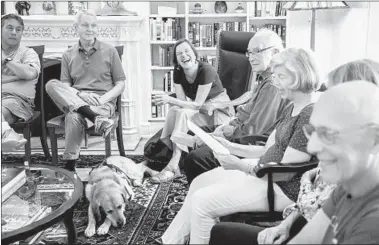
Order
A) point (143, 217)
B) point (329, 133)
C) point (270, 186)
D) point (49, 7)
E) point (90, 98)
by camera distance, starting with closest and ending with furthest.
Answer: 1. point (329, 133)
2. point (270, 186)
3. point (143, 217)
4. point (90, 98)
5. point (49, 7)

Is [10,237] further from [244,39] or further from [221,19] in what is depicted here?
[221,19]

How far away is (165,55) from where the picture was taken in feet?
16.4

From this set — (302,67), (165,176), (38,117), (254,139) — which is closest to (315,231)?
(302,67)

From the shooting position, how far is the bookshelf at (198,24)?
4906 mm

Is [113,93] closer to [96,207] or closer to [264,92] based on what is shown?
[96,207]

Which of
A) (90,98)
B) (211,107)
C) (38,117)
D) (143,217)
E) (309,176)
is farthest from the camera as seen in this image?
(38,117)

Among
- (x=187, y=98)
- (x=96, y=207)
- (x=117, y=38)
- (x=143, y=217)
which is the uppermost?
(x=117, y=38)

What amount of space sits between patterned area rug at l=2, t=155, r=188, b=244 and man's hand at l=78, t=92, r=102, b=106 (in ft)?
2.40

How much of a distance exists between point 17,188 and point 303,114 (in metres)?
1.58

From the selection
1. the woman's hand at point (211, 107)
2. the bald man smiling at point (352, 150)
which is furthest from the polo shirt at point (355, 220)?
the woman's hand at point (211, 107)

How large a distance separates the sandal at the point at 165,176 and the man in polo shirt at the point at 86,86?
509mm

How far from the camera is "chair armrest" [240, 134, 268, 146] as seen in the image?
2396 millimetres

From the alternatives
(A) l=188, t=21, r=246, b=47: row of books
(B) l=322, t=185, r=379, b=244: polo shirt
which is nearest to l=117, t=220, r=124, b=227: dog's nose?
(B) l=322, t=185, r=379, b=244: polo shirt

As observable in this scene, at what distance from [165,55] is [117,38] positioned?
55 cm
